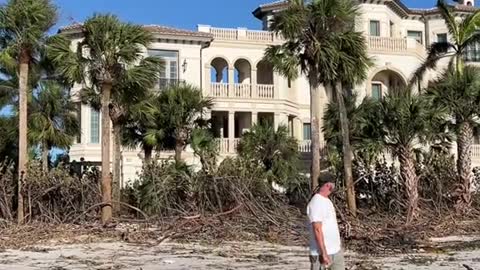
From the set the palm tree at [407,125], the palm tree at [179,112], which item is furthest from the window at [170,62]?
the palm tree at [407,125]

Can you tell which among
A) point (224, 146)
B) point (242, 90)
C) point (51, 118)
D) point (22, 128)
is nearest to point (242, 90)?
point (242, 90)

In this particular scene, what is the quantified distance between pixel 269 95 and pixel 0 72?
44.1ft

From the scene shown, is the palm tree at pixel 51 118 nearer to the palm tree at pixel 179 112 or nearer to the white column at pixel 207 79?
the palm tree at pixel 179 112

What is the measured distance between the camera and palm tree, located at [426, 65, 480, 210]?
26.7m

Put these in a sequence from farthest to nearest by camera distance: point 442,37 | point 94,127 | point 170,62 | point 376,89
→ point 442,37
point 376,89
point 170,62
point 94,127

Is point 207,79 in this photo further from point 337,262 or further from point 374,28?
point 337,262

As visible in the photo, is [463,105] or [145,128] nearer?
[463,105]

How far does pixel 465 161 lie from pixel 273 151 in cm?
769

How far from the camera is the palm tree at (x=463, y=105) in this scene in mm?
26672

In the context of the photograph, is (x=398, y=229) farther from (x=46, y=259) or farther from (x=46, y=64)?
(x=46, y=64)

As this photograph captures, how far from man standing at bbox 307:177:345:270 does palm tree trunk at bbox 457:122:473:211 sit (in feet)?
59.9

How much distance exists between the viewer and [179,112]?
2891cm

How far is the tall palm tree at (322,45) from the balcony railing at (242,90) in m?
12.3

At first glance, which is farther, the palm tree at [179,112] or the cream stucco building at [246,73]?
the cream stucco building at [246,73]
